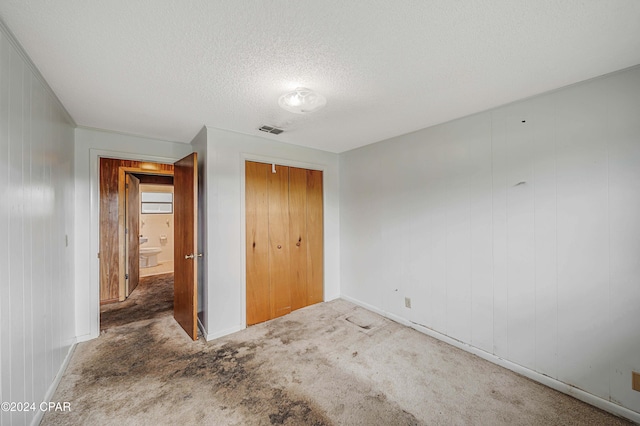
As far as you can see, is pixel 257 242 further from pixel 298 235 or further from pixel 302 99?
pixel 302 99

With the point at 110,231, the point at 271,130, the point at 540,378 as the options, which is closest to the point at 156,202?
the point at 110,231

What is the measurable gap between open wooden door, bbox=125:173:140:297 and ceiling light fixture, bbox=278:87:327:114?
149 inches

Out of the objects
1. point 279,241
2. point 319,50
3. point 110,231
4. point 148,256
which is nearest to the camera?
point 319,50

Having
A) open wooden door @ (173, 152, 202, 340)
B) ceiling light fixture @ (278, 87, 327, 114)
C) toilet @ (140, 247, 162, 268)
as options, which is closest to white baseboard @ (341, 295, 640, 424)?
open wooden door @ (173, 152, 202, 340)

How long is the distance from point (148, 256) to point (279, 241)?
14.3ft

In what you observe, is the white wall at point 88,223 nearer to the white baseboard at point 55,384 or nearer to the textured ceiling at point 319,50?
the white baseboard at point 55,384

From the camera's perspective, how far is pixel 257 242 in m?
3.12

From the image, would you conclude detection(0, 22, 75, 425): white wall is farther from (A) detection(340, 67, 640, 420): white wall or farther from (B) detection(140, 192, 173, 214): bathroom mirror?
(B) detection(140, 192, 173, 214): bathroom mirror

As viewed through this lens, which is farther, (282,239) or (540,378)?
(282,239)

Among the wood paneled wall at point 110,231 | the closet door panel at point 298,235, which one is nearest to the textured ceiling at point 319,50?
the closet door panel at point 298,235

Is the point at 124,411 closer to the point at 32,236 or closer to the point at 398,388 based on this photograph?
the point at 32,236

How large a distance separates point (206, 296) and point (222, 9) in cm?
260

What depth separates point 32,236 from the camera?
1.53 metres

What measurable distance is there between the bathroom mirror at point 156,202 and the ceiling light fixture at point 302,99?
19.4 feet
